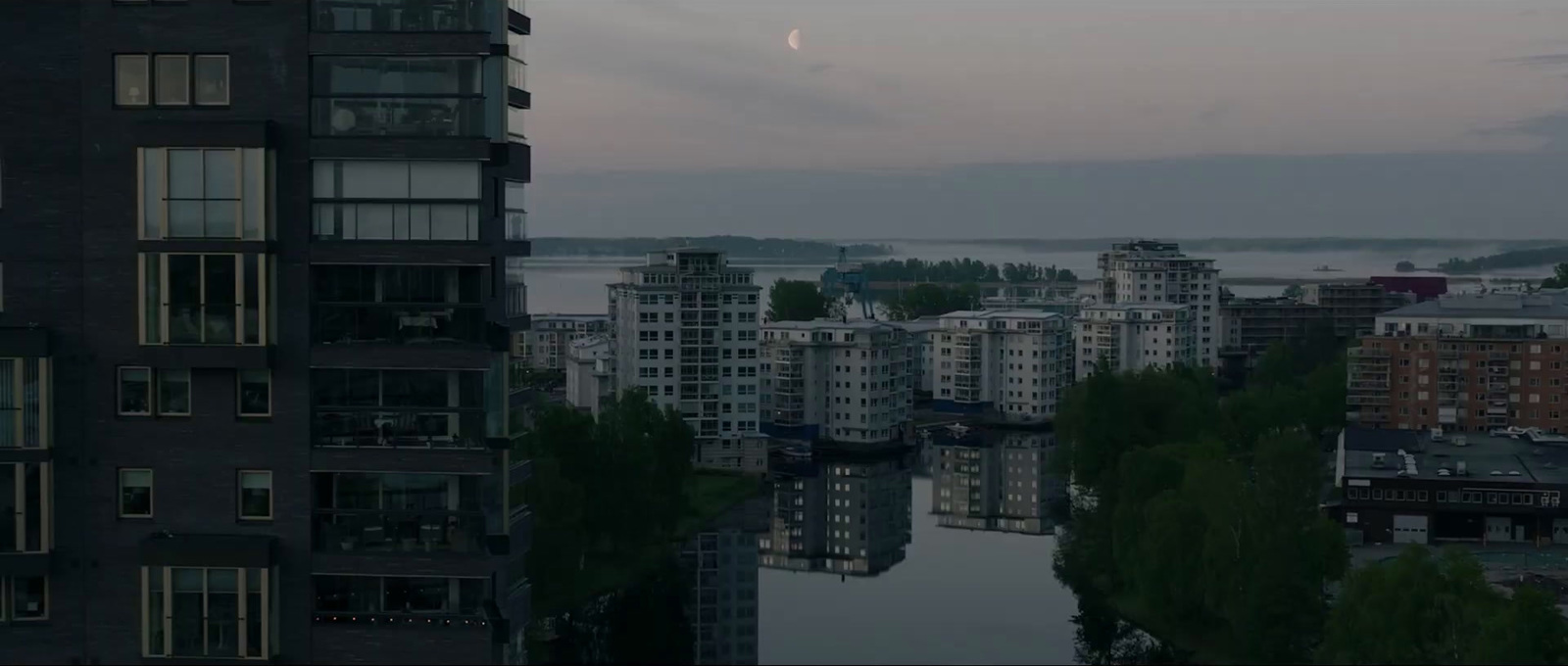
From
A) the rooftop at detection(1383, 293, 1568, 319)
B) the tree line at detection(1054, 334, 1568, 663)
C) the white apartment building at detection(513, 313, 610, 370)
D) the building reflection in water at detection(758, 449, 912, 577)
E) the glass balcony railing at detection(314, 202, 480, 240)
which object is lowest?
the building reflection in water at detection(758, 449, 912, 577)

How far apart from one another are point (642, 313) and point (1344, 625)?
17399 mm

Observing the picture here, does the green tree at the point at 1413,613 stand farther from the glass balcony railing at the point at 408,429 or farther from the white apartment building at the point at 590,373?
the white apartment building at the point at 590,373

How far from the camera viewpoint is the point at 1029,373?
35.2m

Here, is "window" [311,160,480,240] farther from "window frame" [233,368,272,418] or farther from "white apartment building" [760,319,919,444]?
"white apartment building" [760,319,919,444]

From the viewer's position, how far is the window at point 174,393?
508 cm

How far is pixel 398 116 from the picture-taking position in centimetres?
507

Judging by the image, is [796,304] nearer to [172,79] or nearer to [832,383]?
[832,383]

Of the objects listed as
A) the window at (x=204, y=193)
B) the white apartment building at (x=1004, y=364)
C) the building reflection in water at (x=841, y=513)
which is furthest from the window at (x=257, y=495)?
the white apartment building at (x=1004, y=364)

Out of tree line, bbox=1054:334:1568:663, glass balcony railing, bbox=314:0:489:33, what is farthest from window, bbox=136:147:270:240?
tree line, bbox=1054:334:1568:663

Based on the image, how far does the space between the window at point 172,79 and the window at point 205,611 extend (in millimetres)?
1322

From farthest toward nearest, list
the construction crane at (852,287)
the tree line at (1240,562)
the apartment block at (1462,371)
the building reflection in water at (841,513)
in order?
1. the construction crane at (852,287)
2. the apartment block at (1462,371)
3. the building reflection in water at (841,513)
4. the tree line at (1240,562)

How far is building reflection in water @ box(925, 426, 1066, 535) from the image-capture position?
2295 cm

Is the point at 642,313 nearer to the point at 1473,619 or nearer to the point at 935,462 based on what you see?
the point at 935,462

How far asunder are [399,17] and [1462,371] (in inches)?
944
